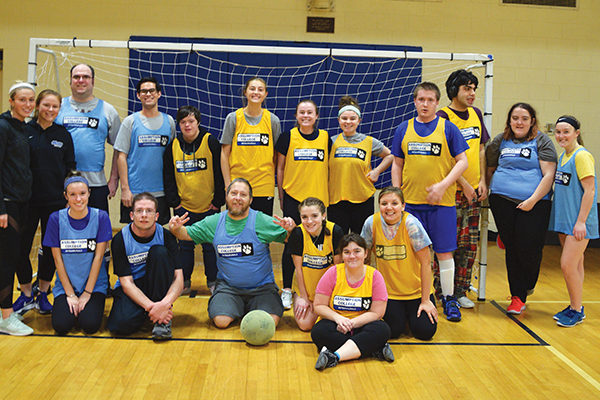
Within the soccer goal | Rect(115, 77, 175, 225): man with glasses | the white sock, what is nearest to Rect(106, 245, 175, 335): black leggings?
Rect(115, 77, 175, 225): man with glasses

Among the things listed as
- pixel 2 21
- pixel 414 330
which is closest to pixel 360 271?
pixel 414 330

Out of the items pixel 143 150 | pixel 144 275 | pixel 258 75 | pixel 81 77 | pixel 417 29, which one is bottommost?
pixel 144 275

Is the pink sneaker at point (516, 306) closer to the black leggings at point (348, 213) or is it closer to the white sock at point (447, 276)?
the white sock at point (447, 276)

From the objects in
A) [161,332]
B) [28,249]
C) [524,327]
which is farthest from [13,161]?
[524,327]

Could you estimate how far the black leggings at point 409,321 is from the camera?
3572 mm

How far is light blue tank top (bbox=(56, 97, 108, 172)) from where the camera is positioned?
4.09 metres

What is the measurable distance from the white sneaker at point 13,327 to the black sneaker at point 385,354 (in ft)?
7.48

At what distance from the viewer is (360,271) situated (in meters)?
3.38

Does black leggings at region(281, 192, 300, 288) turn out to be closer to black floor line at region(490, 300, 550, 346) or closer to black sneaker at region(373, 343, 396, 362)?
black sneaker at region(373, 343, 396, 362)

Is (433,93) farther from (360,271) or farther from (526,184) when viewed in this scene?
(360,271)

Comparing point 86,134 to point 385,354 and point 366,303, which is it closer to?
point 366,303

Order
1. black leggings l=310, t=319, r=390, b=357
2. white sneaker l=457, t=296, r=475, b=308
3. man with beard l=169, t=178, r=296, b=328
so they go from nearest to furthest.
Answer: black leggings l=310, t=319, r=390, b=357, man with beard l=169, t=178, r=296, b=328, white sneaker l=457, t=296, r=475, b=308

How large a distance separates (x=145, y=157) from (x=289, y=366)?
209cm

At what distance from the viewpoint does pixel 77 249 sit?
3.64m
